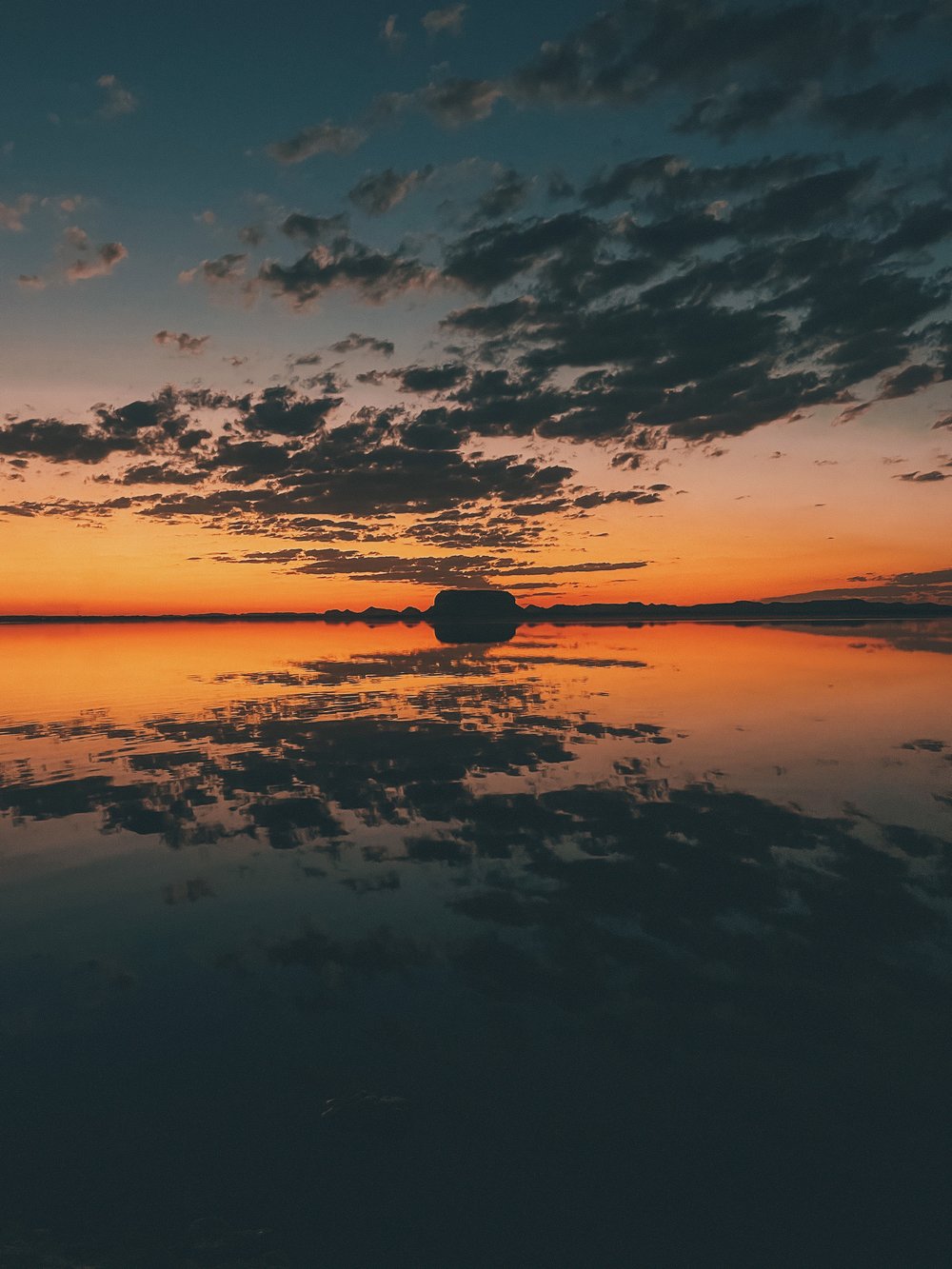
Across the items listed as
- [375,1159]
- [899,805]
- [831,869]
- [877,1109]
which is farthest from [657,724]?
[375,1159]

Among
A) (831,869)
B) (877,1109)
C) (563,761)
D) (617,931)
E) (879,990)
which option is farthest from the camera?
(563,761)

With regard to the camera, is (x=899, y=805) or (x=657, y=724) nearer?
(x=899, y=805)

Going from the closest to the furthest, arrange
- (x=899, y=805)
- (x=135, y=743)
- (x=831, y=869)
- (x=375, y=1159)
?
1. (x=375, y=1159)
2. (x=831, y=869)
3. (x=899, y=805)
4. (x=135, y=743)

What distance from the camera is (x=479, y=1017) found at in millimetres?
7793

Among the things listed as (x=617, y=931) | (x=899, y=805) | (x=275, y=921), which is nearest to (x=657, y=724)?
(x=899, y=805)

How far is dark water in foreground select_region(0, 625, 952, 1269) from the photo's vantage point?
17.3 feet

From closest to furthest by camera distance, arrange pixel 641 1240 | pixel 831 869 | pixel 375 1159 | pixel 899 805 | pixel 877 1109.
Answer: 1. pixel 641 1240
2. pixel 375 1159
3. pixel 877 1109
4. pixel 831 869
5. pixel 899 805

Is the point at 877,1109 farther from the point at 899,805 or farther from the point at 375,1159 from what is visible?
the point at 899,805

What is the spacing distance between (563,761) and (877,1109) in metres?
14.0

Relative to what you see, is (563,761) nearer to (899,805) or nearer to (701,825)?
(701,825)

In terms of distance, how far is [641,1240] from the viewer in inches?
199

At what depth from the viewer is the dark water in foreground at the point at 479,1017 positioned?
527 cm

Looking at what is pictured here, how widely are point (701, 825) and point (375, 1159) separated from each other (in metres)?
10.2

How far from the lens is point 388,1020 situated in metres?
7.79
